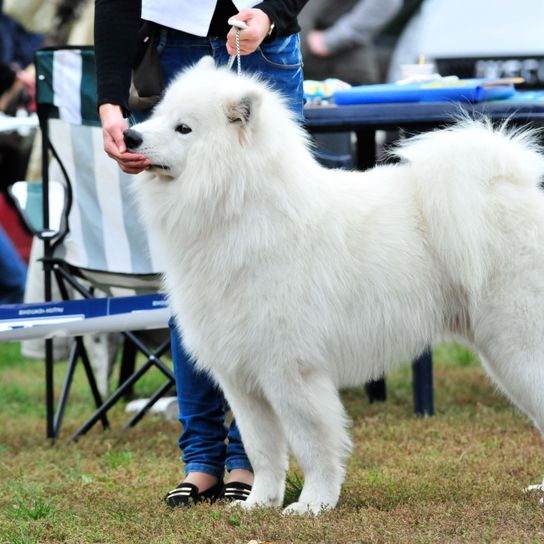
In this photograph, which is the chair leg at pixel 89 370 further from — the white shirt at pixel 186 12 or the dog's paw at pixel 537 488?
the dog's paw at pixel 537 488

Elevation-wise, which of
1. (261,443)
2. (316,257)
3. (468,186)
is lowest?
(261,443)

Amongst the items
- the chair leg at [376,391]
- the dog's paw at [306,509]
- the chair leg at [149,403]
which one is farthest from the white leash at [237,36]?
the chair leg at [376,391]

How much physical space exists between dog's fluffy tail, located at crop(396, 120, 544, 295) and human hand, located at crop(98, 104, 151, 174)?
34.0 inches

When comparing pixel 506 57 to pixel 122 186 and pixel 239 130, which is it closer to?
pixel 122 186

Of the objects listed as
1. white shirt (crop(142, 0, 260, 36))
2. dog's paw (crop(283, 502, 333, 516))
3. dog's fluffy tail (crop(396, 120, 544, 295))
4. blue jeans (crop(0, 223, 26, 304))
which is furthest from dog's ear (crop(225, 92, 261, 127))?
blue jeans (crop(0, 223, 26, 304))

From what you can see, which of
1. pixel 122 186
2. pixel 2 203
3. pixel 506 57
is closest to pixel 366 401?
pixel 122 186

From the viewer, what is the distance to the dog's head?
304 cm

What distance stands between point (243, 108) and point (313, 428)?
0.97 metres

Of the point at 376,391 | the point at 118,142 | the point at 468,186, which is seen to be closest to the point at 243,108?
the point at 118,142

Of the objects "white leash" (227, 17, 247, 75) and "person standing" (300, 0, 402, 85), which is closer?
"white leash" (227, 17, 247, 75)

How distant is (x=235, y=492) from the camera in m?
3.56

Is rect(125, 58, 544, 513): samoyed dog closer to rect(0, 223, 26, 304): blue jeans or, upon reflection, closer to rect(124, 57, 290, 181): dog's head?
rect(124, 57, 290, 181): dog's head

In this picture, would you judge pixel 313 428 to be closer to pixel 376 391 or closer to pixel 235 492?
pixel 235 492

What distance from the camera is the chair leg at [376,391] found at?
211 inches
